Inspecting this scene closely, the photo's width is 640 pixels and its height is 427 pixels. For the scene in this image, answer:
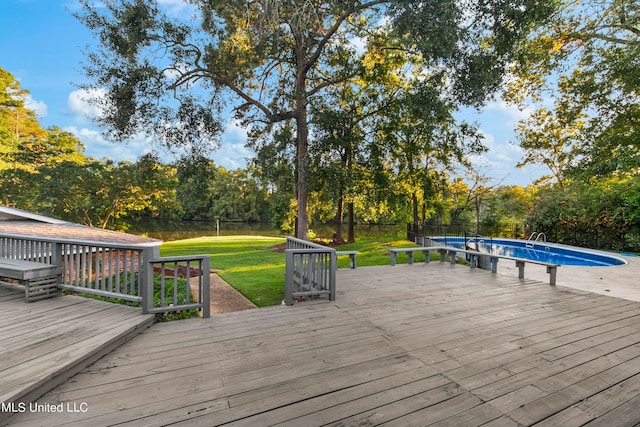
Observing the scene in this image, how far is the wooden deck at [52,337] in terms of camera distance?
1.99 metres

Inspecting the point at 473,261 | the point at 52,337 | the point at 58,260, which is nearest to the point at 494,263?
the point at 473,261

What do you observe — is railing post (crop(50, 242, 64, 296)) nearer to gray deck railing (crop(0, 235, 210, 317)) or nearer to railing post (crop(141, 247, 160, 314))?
gray deck railing (crop(0, 235, 210, 317))

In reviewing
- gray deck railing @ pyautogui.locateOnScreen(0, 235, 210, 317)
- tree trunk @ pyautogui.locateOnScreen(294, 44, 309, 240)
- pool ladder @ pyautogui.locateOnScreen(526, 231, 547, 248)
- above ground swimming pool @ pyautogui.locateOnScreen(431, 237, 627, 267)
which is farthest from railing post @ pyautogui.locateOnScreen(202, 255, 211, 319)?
pool ladder @ pyautogui.locateOnScreen(526, 231, 547, 248)

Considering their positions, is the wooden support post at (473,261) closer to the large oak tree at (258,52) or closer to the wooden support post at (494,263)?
the wooden support post at (494,263)

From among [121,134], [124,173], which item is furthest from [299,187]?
[124,173]

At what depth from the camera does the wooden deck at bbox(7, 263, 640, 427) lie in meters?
1.85

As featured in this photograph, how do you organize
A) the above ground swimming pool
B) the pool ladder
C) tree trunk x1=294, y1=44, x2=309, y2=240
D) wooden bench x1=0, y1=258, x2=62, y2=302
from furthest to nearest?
the pool ladder < the above ground swimming pool < tree trunk x1=294, y1=44, x2=309, y2=240 < wooden bench x1=0, y1=258, x2=62, y2=302

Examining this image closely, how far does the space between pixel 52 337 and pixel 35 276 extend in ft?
5.15

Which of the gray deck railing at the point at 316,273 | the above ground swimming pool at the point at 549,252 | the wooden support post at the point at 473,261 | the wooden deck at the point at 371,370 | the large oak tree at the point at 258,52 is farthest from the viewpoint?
the above ground swimming pool at the point at 549,252

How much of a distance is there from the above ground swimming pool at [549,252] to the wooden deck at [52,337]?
1051 centimetres

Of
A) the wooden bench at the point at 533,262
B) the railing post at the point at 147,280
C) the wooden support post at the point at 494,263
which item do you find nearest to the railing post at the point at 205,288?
the railing post at the point at 147,280

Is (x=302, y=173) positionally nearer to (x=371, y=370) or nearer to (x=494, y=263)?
(x=494, y=263)

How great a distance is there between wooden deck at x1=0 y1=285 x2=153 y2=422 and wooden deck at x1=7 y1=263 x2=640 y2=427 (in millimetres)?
105

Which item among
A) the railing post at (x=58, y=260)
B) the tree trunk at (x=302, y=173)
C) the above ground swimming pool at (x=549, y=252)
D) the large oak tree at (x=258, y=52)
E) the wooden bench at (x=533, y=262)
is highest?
the large oak tree at (x=258, y=52)
